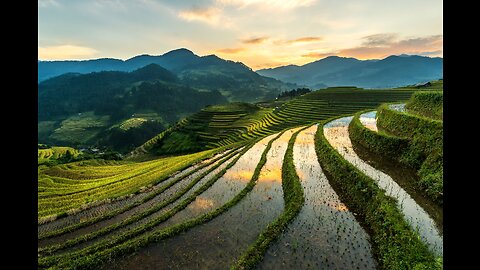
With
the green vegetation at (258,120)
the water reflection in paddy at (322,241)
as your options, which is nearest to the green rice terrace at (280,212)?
the water reflection in paddy at (322,241)

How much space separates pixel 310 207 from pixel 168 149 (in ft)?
229

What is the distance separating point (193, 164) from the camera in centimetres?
3759

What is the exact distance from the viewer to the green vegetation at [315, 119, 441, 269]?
12.4 m

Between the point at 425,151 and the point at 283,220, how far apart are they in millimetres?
12951

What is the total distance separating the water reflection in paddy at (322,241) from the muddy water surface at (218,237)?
186 centimetres

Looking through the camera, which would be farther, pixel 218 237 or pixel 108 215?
pixel 108 215

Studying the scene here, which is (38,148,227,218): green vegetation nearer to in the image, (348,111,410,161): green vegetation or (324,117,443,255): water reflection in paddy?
(324,117,443,255): water reflection in paddy

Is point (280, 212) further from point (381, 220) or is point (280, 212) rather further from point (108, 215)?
point (108, 215)

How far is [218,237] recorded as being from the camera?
55.5 feet

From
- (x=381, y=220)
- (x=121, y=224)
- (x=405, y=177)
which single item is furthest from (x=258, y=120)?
(x=381, y=220)

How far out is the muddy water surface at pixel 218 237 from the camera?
14.7 meters
